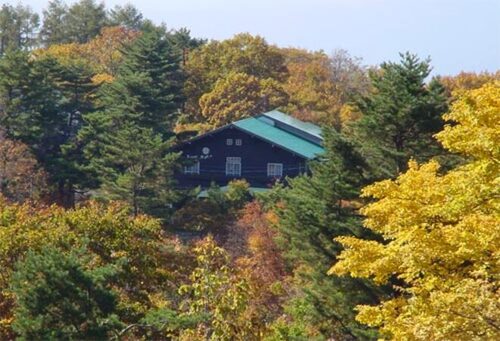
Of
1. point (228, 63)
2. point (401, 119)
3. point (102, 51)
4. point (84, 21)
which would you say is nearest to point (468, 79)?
point (228, 63)

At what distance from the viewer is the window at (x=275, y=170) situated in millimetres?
44656

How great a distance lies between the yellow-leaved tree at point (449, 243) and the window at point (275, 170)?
31198 millimetres

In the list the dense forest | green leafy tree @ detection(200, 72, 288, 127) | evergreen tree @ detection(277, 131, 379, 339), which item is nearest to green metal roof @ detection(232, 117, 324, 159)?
the dense forest

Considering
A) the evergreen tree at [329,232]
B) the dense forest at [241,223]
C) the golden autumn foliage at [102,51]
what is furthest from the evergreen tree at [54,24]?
the evergreen tree at [329,232]

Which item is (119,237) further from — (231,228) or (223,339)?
(231,228)

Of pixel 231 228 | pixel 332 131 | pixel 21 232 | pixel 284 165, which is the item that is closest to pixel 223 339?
pixel 21 232

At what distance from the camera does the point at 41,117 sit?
129ft

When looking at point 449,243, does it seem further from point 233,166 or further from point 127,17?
point 127,17

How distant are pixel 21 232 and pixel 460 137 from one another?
9787 mm

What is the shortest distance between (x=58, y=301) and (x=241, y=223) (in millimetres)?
18367

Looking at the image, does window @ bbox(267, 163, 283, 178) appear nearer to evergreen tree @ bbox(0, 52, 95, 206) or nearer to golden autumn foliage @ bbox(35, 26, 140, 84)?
evergreen tree @ bbox(0, 52, 95, 206)

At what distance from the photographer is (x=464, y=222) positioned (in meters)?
11.0

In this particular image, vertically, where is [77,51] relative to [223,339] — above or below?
above

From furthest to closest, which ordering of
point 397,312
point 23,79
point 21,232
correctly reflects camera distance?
point 23,79, point 21,232, point 397,312
